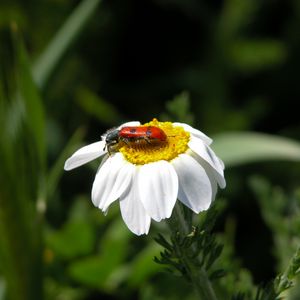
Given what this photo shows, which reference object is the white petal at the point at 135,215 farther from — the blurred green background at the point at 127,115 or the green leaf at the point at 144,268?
the green leaf at the point at 144,268

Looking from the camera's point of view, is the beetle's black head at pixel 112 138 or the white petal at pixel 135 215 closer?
the white petal at pixel 135 215

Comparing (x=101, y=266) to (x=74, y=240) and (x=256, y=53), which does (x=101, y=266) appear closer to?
(x=74, y=240)

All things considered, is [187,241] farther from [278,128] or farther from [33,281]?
[278,128]

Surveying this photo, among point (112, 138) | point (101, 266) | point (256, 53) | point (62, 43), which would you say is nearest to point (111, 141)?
point (112, 138)

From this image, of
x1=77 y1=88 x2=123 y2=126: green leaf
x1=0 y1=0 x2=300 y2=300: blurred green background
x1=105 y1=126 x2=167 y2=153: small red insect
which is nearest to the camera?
x1=105 y1=126 x2=167 y2=153: small red insect

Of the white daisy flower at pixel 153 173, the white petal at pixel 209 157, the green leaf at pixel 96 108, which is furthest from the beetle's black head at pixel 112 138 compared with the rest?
the green leaf at pixel 96 108

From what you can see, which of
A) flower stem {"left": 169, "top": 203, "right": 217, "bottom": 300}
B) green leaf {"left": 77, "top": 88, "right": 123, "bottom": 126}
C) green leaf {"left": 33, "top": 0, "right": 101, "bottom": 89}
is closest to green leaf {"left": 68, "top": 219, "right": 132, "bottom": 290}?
green leaf {"left": 33, "top": 0, "right": 101, "bottom": 89}

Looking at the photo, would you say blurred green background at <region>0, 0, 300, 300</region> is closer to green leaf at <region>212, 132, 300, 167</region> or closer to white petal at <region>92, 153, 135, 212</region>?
green leaf at <region>212, 132, 300, 167</region>
